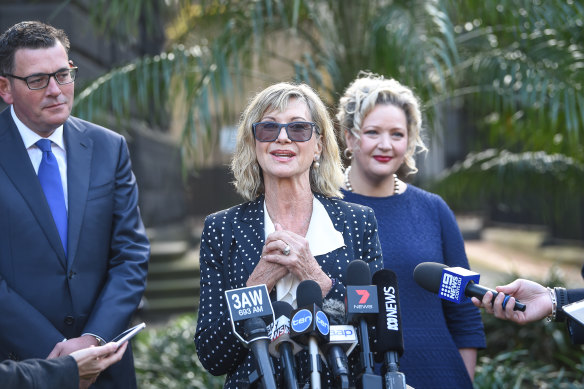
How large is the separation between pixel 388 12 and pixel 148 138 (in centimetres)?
684

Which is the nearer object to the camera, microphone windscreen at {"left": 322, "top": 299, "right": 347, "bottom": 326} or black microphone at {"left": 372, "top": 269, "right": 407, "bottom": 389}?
black microphone at {"left": 372, "top": 269, "right": 407, "bottom": 389}

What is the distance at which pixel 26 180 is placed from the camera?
8.63 ft

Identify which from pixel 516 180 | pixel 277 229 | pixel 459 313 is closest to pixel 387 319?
pixel 277 229

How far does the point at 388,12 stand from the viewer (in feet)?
16.0

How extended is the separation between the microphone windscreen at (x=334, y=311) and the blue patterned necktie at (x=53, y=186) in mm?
1151

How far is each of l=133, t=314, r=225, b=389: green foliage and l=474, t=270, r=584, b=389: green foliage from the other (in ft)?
6.47

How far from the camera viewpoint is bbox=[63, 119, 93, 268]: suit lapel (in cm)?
Result: 263

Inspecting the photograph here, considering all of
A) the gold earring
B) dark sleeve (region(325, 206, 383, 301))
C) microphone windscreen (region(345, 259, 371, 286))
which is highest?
the gold earring

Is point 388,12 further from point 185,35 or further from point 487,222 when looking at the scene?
point 487,222

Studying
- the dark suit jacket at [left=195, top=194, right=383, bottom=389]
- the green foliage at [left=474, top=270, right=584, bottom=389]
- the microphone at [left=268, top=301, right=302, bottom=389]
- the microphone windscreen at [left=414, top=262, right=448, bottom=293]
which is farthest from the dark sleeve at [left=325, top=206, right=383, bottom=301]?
the green foliage at [left=474, top=270, right=584, bottom=389]

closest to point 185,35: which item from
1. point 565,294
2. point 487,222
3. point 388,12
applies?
point 388,12

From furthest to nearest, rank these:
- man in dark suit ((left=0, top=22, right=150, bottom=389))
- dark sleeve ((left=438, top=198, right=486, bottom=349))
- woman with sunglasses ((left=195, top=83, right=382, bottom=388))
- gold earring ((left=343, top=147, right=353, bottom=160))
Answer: gold earring ((left=343, top=147, right=353, bottom=160))
dark sleeve ((left=438, top=198, right=486, bottom=349))
man in dark suit ((left=0, top=22, right=150, bottom=389))
woman with sunglasses ((left=195, top=83, right=382, bottom=388))

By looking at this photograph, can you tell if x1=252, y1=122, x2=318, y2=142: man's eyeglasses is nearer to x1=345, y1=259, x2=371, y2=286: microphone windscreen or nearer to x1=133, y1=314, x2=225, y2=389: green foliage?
x1=345, y1=259, x2=371, y2=286: microphone windscreen

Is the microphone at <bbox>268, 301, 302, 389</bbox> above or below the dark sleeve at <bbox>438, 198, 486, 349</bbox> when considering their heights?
above
